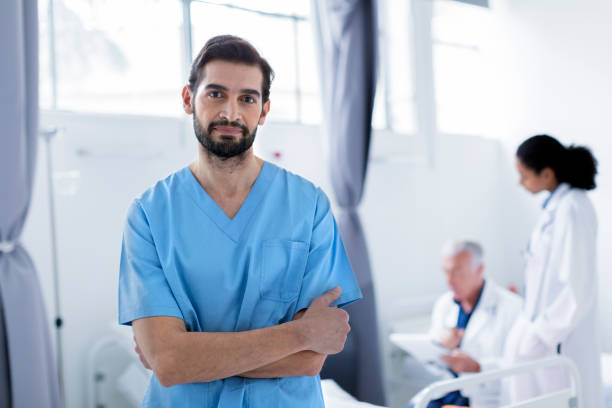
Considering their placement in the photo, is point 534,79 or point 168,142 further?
point 534,79

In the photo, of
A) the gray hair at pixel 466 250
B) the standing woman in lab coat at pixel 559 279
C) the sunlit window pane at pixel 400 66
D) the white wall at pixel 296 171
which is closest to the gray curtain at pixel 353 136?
the white wall at pixel 296 171

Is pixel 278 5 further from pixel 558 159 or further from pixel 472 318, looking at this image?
pixel 472 318

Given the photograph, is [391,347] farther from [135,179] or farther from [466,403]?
[135,179]

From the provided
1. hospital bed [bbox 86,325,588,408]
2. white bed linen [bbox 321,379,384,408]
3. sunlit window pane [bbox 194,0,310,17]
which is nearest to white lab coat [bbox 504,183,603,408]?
hospital bed [bbox 86,325,588,408]

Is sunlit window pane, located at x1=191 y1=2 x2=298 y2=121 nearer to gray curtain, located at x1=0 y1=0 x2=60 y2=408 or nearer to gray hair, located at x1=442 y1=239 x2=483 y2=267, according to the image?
gray curtain, located at x1=0 y1=0 x2=60 y2=408

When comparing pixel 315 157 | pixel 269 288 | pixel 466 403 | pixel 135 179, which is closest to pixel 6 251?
pixel 135 179

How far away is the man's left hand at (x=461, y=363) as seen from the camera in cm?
239

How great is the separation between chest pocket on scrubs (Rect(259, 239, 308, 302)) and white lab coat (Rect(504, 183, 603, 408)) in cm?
141

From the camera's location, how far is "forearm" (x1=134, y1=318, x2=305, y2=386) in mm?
950

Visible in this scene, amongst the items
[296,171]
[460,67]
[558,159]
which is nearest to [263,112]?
[558,159]

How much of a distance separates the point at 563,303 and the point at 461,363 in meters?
0.56

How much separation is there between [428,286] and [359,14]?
5.98 feet

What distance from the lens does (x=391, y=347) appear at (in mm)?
3117

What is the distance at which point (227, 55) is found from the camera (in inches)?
41.1
